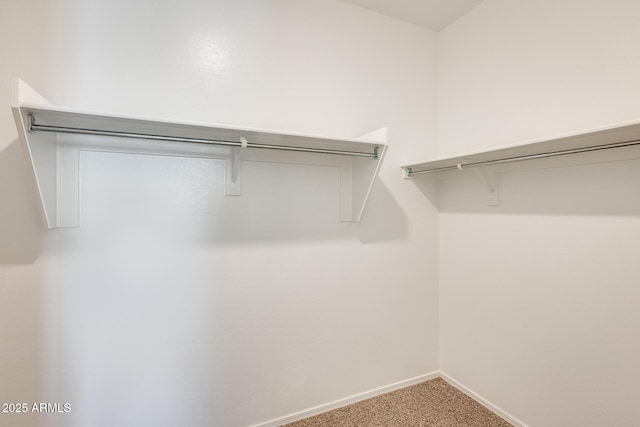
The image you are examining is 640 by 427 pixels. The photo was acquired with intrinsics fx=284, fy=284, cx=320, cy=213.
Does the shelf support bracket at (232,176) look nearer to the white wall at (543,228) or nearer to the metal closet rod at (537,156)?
the metal closet rod at (537,156)

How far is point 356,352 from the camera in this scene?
182 cm

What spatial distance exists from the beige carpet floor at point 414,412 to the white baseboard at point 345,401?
21mm

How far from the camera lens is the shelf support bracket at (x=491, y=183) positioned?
1.70 m

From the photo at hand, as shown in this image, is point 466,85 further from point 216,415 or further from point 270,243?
point 216,415

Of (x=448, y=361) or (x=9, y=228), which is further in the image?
(x=448, y=361)

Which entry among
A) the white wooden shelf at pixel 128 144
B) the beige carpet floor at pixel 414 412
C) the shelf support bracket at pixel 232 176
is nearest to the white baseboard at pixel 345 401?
the beige carpet floor at pixel 414 412

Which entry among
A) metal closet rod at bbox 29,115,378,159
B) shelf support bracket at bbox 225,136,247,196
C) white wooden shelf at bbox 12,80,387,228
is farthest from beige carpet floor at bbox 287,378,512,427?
metal closet rod at bbox 29,115,378,159

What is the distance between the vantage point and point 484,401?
1.77 meters

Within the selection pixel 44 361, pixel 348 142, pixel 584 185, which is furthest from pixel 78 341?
pixel 584 185

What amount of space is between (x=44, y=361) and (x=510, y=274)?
7.74ft

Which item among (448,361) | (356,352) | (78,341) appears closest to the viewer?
(78,341)

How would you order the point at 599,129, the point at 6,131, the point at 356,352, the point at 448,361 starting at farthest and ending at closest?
the point at 448,361 < the point at 356,352 < the point at 6,131 < the point at 599,129

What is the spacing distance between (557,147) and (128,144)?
196 cm

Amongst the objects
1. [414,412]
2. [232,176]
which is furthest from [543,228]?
[232,176]
